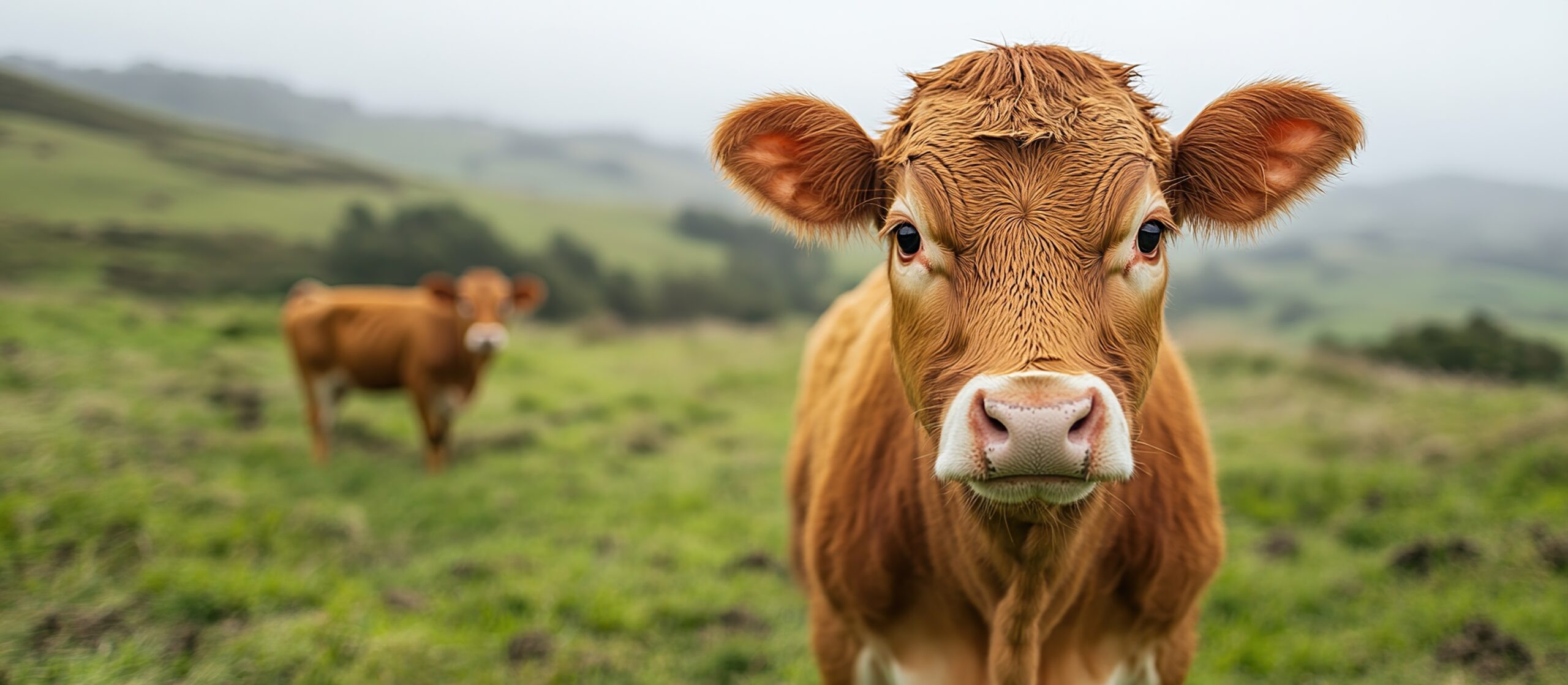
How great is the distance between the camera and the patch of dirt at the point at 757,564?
5396mm

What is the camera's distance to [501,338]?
26.8ft

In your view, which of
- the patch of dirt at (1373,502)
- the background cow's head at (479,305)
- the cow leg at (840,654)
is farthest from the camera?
the background cow's head at (479,305)

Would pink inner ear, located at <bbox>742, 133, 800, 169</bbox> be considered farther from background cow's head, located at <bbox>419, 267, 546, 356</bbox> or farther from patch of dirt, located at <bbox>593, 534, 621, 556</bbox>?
background cow's head, located at <bbox>419, 267, 546, 356</bbox>

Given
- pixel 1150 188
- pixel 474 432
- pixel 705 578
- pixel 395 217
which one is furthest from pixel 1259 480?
pixel 395 217

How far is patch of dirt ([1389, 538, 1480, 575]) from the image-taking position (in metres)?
4.45

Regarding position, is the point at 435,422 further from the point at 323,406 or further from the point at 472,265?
the point at 472,265

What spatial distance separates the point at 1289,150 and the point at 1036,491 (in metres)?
1.34

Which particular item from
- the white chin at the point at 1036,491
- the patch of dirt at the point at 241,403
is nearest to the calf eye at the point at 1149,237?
the white chin at the point at 1036,491

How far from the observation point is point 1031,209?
1.69m

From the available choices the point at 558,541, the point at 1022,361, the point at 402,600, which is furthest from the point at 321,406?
the point at 1022,361

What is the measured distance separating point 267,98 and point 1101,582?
45746 millimetres

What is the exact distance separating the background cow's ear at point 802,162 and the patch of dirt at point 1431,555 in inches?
176

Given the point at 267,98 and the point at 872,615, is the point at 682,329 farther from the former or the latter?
the point at 267,98

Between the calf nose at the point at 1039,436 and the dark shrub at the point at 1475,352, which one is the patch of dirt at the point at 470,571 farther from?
the dark shrub at the point at 1475,352
